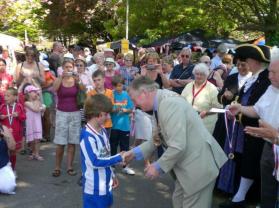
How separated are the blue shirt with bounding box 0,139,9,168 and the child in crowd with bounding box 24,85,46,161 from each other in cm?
162

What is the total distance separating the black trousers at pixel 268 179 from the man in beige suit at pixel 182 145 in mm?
676

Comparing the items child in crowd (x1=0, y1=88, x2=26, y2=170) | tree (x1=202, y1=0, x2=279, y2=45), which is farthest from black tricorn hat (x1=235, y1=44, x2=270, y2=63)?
tree (x1=202, y1=0, x2=279, y2=45)

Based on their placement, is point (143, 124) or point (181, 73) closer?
point (143, 124)

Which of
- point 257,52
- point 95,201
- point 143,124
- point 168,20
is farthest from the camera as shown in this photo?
point 168,20

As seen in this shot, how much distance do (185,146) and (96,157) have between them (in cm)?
90

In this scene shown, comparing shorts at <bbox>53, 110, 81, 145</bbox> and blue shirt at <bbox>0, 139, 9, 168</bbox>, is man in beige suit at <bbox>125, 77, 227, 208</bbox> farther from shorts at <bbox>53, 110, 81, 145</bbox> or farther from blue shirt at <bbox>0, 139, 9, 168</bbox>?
shorts at <bbox>53, 110, 81, 145</bbox>

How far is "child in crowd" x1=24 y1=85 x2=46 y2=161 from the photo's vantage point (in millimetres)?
7211

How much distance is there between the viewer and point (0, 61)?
7.80m

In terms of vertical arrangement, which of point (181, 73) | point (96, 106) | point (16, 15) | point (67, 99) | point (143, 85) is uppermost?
point (16, 15)

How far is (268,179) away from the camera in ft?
13.1

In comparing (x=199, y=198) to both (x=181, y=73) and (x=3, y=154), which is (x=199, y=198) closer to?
(x=3, y=154)

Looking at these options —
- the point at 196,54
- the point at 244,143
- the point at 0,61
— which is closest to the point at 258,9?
the point at 196,54

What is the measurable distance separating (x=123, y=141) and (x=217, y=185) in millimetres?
1740

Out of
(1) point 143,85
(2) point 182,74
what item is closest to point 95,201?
(1) point 143,85
